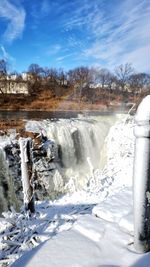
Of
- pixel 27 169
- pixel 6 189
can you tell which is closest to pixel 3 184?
pixel 6 189

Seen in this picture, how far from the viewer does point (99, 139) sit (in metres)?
18.2

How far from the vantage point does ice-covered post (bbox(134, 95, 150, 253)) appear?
1766 mm

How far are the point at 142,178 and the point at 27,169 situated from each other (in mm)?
4181

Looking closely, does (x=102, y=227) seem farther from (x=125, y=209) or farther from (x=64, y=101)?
(x=64, y=101)

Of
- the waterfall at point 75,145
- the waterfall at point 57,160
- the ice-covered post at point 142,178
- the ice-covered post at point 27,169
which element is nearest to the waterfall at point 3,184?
the waterfall at point 57,160

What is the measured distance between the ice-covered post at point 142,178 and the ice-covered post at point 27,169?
3.95m

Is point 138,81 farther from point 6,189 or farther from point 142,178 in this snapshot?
point 142,178

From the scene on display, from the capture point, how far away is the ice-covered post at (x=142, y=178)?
1.77 metres

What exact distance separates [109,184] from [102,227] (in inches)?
165

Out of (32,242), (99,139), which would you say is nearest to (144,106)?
(32,242)

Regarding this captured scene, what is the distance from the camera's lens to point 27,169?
18.7ft

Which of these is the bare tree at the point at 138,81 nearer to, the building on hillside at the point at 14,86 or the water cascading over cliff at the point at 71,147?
the building on hillside at the point at 14,86

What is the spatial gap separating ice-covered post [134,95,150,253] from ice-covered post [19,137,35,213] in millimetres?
3954

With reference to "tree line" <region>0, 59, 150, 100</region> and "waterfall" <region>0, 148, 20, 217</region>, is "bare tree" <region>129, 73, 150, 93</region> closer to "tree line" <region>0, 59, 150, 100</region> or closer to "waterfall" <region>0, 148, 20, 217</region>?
"tree line" <region>0, 59, 150, 100</region>
